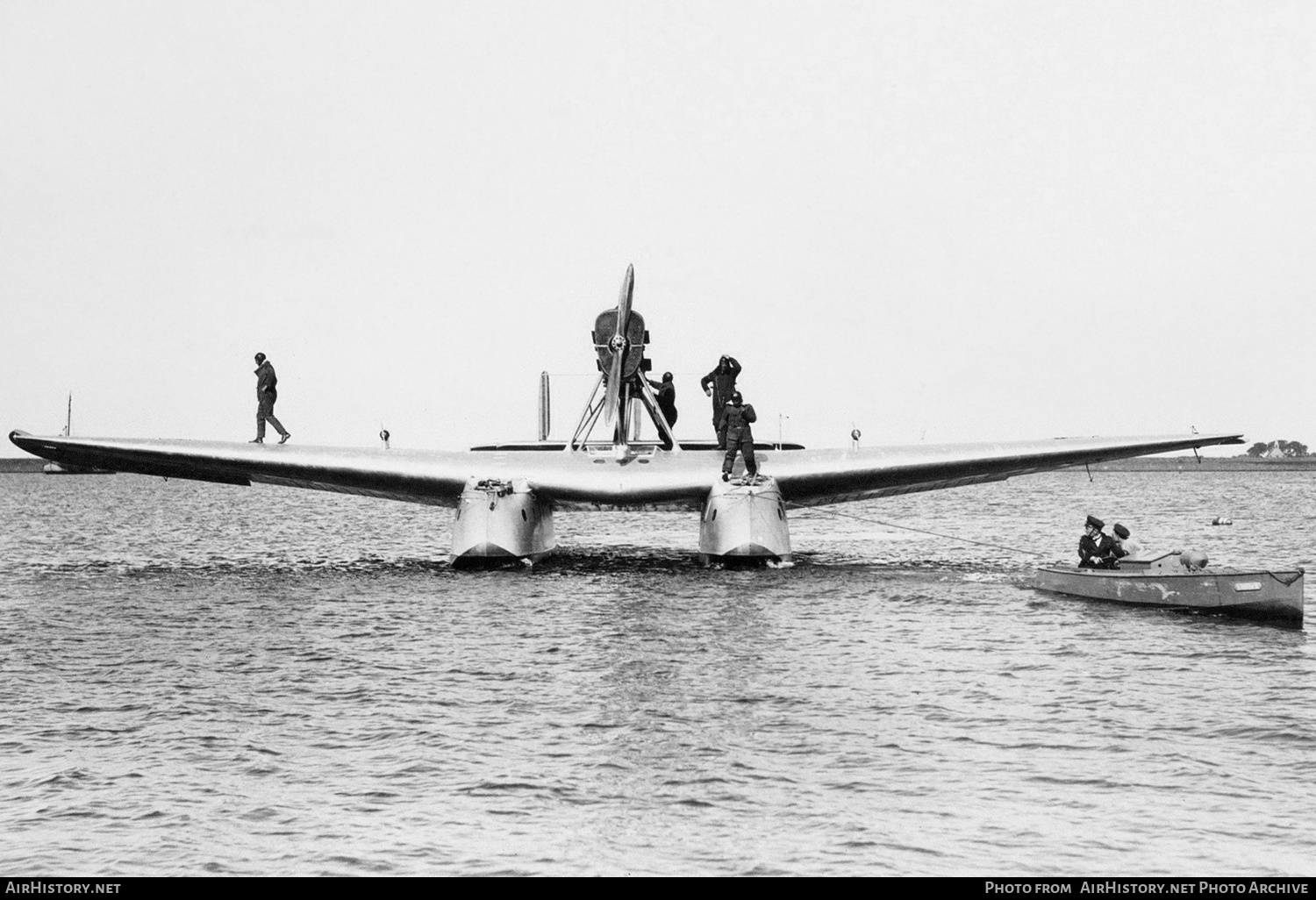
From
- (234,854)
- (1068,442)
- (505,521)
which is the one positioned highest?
(1068,442)

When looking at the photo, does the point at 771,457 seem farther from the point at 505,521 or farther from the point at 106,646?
the point at 106,646

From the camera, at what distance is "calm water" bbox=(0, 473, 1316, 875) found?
846cm

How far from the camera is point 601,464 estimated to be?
24906 millimetres

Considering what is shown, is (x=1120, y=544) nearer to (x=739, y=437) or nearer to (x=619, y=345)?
(x=739, y=437)

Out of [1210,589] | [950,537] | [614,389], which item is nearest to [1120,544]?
[1210,589]

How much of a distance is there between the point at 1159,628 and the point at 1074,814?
398 inches

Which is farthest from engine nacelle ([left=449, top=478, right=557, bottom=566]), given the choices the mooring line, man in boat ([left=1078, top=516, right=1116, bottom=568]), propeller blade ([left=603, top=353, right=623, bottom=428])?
man in boat ([left=1078, top=516, right=1116, bottom=568])

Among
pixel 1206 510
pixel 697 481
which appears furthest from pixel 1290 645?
pixel 1206 510

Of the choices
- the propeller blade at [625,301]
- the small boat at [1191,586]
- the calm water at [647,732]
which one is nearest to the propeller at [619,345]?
the propeller blade at [625,301]

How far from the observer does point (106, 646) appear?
1705cm

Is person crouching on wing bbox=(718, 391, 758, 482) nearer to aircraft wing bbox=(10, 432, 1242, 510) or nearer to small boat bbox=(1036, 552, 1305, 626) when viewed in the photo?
aircraft wing bbox=(10, 432, 1242, 510)

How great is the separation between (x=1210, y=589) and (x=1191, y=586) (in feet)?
1.04

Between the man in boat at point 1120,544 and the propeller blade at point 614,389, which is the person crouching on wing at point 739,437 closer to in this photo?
the propeller blade at point 614,389

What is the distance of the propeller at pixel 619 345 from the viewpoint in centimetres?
2681
